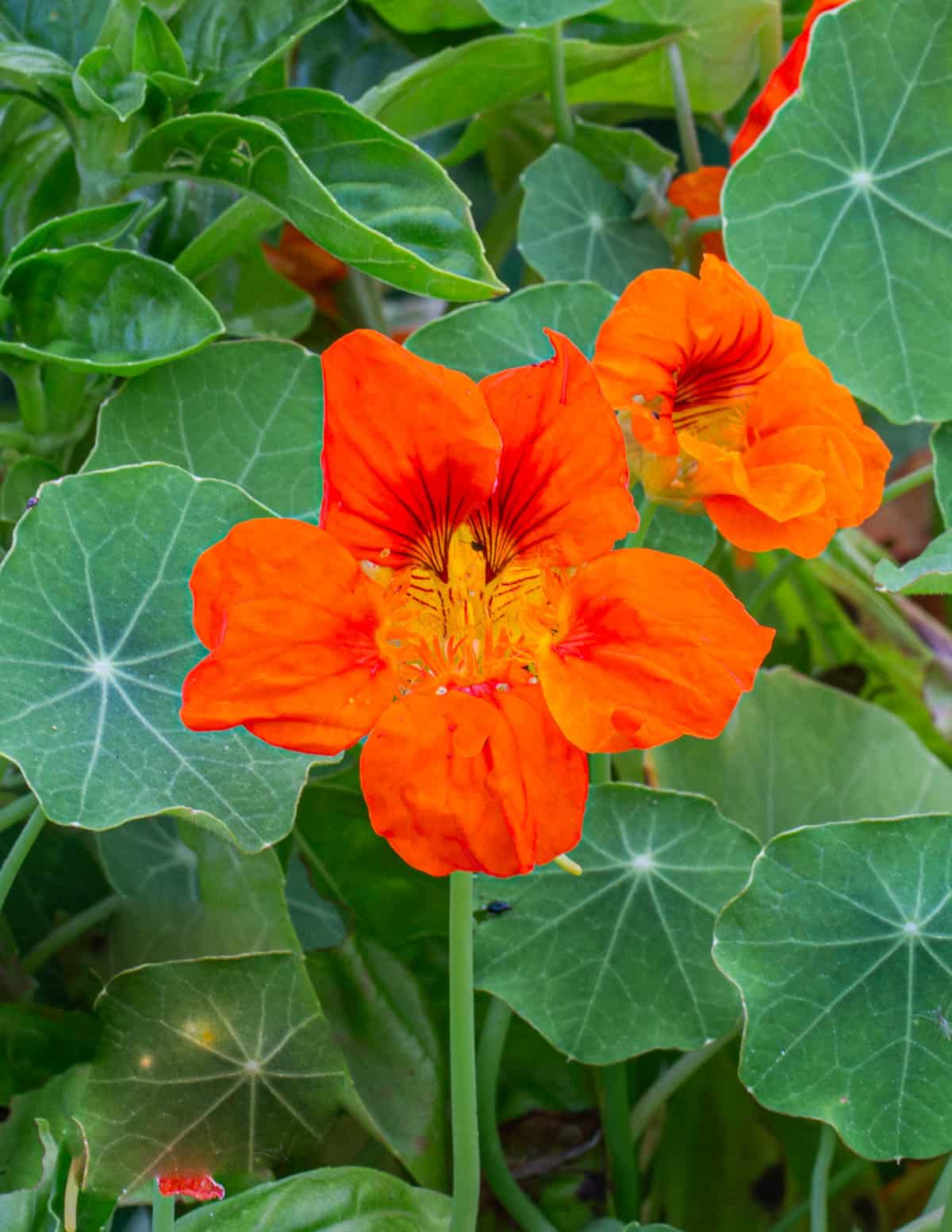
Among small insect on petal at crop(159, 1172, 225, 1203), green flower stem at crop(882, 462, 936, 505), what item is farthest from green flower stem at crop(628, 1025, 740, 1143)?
green flower stem at crop(882, 462, 936, 505)

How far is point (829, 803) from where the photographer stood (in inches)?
34.5

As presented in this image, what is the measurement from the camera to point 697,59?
1.07 metres

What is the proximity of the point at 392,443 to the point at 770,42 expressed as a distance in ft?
2.36

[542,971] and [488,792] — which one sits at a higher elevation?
[488,792]

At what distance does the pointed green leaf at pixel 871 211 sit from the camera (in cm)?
84

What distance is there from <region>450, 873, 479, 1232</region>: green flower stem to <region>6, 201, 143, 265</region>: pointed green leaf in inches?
17.2

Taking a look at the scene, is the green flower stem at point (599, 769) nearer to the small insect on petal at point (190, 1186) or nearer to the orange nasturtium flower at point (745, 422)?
the orange nasturtium flower at point (745, 422)

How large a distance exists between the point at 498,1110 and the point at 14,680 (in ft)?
1.32

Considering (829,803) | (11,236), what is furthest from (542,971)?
(11,236)

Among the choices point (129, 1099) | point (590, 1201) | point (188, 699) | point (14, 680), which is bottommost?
point (590, 1201)

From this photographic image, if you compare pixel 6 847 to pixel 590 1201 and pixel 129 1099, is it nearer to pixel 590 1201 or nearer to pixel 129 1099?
pixel 129 1099

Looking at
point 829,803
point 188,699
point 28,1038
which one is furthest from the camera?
point 829,803

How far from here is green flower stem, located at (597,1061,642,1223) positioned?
0.75 m

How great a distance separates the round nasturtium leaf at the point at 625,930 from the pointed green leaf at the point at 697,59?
61cm
